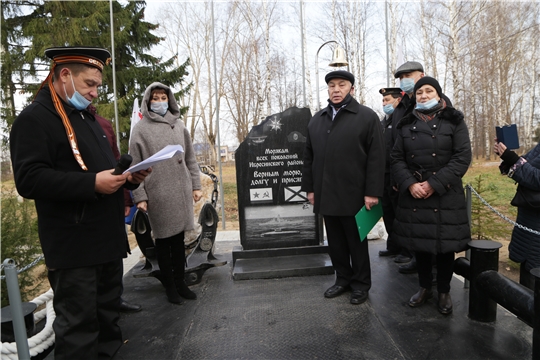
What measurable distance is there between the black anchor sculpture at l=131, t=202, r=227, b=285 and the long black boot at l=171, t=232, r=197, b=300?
413mm

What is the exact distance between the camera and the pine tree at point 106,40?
10.8m

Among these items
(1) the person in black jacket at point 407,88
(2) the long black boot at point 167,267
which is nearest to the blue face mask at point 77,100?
(2) the long black boot at point 167,267

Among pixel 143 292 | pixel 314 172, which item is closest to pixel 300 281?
pixel 314 172

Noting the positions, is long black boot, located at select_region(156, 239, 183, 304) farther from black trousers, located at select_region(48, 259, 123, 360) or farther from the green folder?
the green folder

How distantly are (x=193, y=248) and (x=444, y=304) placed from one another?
2859 millimetres

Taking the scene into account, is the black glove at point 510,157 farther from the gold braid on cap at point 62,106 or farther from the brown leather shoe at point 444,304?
the gold braid on cap at point 62,106

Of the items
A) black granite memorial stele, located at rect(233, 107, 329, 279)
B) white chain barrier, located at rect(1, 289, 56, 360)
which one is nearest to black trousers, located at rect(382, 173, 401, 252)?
black granite memorial stele, located at rect(233, 107, 329, 279)

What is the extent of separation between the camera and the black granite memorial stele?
4.57 m

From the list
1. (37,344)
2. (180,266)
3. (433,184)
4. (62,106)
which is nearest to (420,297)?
(433,184)

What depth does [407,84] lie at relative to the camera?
4.16m

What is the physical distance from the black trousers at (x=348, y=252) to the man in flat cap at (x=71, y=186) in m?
1.96

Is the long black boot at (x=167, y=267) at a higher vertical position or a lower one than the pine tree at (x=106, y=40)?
lower

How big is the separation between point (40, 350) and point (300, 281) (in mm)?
2375

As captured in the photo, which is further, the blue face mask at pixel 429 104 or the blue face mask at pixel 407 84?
the blue face mask at pixel 407 84
